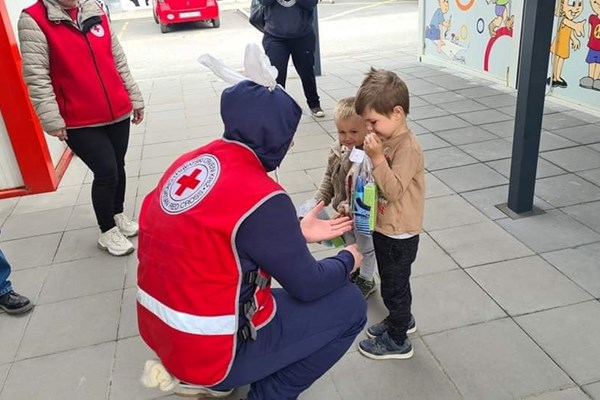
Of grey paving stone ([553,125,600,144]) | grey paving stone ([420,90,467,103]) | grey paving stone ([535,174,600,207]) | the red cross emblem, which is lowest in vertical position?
grey paving stone ([420,90,467,103])

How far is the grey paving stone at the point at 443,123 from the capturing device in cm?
536

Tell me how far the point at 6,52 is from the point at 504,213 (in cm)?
380

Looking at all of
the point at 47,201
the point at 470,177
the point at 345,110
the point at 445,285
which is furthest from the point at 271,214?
the point at 47,201

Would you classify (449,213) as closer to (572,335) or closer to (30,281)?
(572,335)

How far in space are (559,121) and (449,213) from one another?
234 centimetres

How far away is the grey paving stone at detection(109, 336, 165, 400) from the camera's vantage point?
7.57 feet

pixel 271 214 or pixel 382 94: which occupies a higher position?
pixel 382 94

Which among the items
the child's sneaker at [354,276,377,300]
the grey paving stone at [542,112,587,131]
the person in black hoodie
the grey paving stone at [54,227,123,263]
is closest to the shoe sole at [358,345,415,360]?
the child's sneaker at [354,276,377,300]

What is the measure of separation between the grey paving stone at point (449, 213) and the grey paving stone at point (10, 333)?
2.38m

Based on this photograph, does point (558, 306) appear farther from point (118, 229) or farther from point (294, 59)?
point (294, 59)

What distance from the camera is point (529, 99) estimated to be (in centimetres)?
337

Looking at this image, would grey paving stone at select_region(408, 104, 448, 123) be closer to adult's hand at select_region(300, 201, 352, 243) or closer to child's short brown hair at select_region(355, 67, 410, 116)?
child's short brown hair at select_region(355, 67, 410, 116)

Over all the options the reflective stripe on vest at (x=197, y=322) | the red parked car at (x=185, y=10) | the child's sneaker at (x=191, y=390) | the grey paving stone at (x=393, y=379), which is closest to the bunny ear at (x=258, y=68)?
the reflective stripe on vest at (x=197, y=322)

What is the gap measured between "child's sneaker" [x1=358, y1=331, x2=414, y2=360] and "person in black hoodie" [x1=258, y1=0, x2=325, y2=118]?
3575mm
